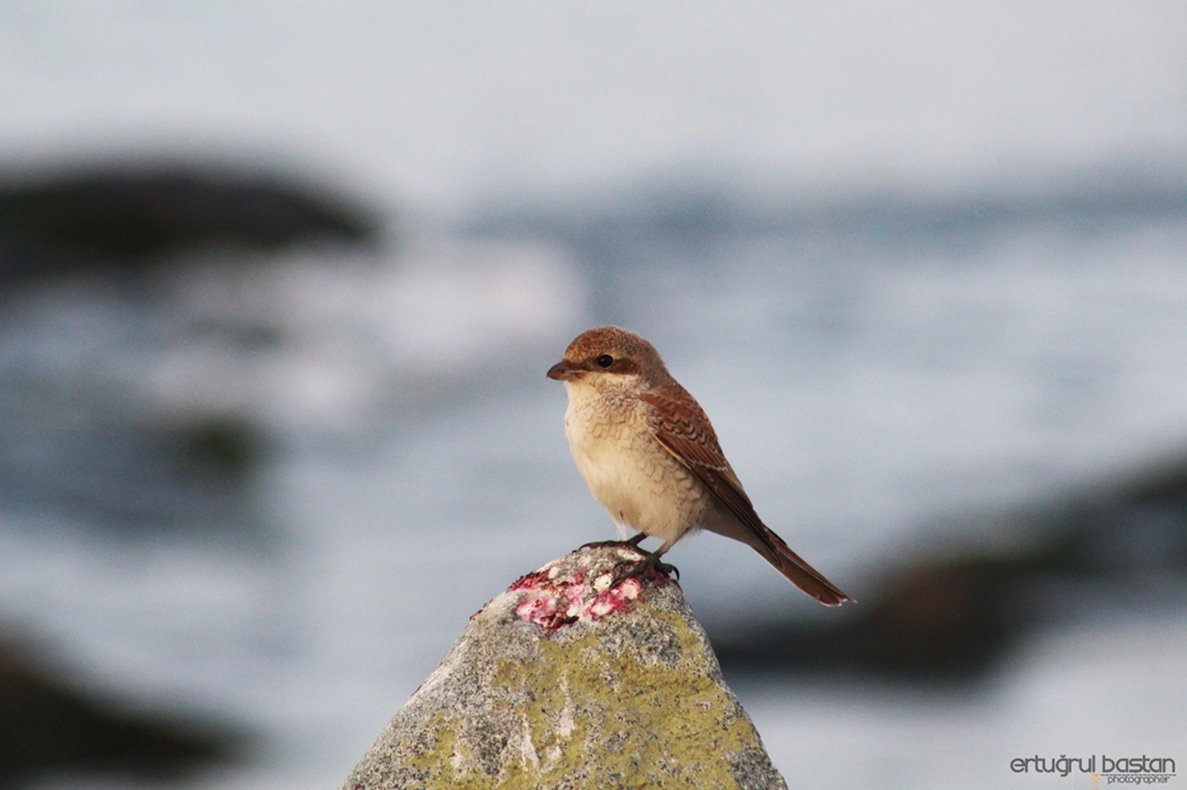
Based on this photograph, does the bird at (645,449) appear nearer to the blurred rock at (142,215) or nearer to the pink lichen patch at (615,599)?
the pink lichen patch at (615,599)

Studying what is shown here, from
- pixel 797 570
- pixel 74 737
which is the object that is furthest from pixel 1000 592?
pixel 797 570

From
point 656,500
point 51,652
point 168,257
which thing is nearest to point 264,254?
point 168,257

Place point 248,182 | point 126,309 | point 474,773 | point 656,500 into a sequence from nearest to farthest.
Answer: point 474,773, point 656,500, point 126,309, point 248,182

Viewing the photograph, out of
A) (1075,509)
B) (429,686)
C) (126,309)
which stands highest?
(126,309)

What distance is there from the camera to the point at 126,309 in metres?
34.6

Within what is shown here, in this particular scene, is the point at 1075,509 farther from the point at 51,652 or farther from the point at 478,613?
the point at 478,613

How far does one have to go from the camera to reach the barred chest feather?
7801mm

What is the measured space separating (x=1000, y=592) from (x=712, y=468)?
1471 centimetres

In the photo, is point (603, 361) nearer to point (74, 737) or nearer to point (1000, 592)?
point (74, 737)

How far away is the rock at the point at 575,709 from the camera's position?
603cm

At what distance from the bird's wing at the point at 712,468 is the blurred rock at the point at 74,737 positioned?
11774 millimetres

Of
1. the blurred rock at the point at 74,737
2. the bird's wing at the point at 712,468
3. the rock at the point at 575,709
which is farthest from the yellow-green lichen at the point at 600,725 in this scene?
the blurred rock at the point at 74,737

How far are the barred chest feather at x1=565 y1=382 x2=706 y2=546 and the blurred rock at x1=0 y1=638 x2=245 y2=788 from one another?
38.2 feet

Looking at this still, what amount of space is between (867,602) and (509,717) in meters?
14.8
